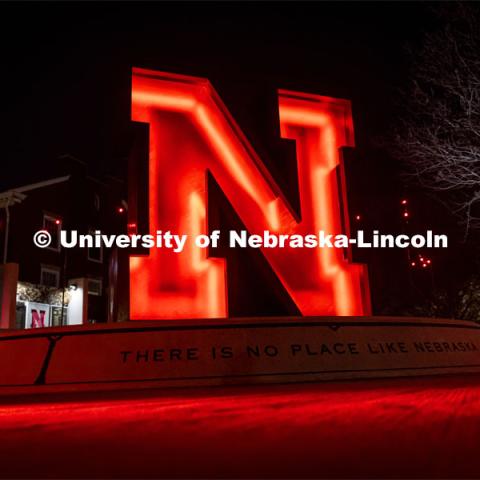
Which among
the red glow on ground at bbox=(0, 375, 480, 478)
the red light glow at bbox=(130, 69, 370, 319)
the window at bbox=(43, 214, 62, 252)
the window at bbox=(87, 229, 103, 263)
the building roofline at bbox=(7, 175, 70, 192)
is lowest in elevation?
the red glow on ground at bbox=(0, 375, 480, 478)

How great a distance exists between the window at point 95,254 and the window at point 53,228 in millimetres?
1992

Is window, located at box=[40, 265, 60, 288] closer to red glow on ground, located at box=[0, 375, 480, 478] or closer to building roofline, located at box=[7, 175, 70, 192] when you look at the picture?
building roofline, located at box=[7, 175, 70, 192]

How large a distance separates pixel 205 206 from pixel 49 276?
20.4 metres

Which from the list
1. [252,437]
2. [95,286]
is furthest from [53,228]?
[252,437]

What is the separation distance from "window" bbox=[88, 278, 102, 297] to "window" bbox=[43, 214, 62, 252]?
8.95ft

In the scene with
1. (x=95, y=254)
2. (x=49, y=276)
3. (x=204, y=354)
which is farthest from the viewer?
A: (x=95, y=254)

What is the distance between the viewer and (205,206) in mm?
8672

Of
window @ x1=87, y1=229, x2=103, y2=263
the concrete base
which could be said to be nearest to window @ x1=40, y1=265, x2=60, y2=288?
window @ x1=87, y1=229, x2=103, y2=263

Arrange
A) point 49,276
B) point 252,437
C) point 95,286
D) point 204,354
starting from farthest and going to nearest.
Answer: point 95,286
point 49,276
point 204,354
point 252,437

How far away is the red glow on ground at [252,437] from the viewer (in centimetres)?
193

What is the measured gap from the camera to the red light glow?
834cm

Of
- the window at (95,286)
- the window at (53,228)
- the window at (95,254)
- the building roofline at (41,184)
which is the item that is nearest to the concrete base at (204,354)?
the building roofline at (41,184)

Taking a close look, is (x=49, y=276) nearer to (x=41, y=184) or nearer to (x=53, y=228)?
(x=53, y=228)

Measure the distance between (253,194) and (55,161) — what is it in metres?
23.1
